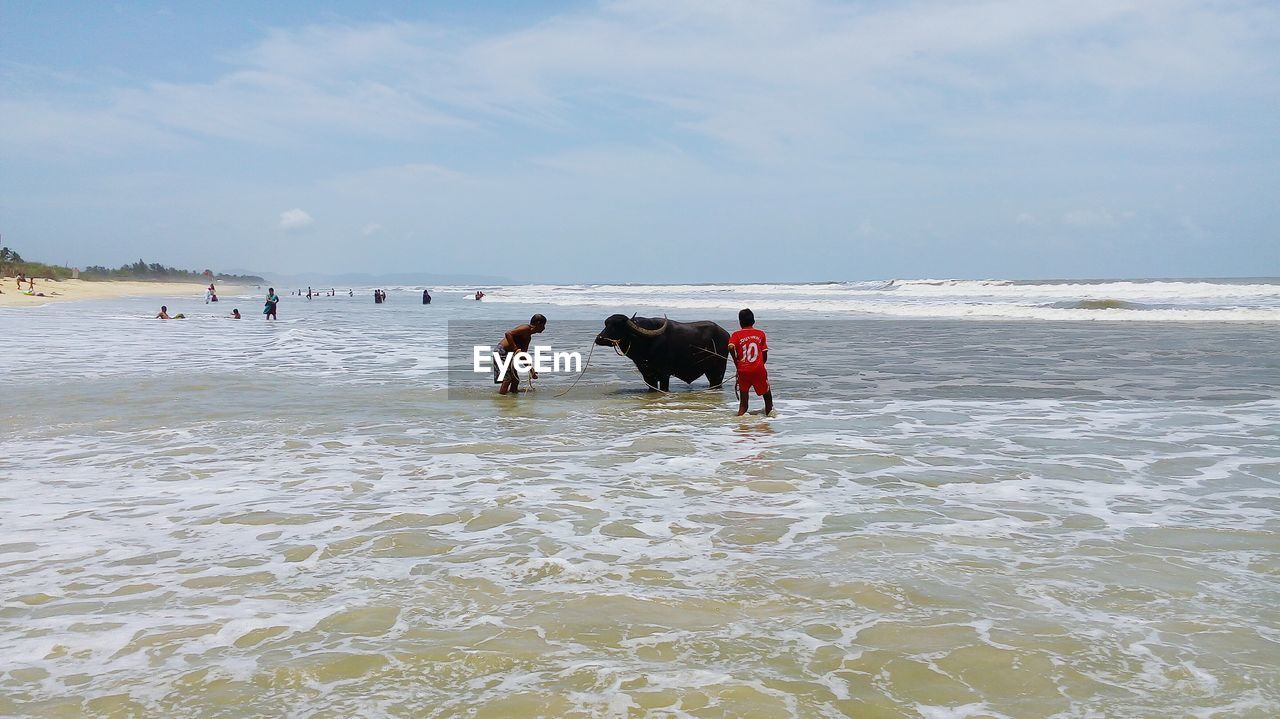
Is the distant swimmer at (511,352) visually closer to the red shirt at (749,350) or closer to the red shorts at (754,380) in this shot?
the red shirt at (749,350)

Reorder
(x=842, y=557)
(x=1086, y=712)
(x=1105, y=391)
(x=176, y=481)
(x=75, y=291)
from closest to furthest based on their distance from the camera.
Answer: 1. (x=1086, y=712)
2. (x=842, y=557)
3. (x=176, y=481)
4. (x=1105, y=391)
5. (x=75, y=291)

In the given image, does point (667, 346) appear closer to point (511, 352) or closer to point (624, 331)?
point (624, 331)

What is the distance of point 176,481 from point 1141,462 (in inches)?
353

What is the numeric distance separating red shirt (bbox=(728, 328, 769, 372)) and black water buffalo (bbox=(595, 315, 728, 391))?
6.90 ft

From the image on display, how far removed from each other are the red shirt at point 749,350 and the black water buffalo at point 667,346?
210 centimetres

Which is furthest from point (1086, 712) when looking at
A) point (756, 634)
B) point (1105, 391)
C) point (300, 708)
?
point (1105, 391)

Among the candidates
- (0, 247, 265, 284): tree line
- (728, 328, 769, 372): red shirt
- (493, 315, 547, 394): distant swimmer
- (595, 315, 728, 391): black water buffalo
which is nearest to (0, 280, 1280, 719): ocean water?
(728, 328, 769, 372): red shirt

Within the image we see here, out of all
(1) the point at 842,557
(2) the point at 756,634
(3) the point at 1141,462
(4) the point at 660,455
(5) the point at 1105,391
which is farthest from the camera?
(5) the point at 1105,391

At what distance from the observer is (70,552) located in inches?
225

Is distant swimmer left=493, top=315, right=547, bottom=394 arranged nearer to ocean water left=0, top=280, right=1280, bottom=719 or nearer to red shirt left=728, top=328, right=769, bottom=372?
ocean water left=0, top=280, right=1280, bottom=719

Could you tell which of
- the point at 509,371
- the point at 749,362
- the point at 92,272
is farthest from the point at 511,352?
the point at 92,272

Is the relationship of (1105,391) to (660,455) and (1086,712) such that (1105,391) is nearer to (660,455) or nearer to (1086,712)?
(660,455)

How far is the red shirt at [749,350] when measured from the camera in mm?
11133

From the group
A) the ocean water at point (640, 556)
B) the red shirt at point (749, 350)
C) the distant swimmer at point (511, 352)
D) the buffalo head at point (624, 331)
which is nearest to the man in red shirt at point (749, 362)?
the red shirt at point (749, 350)
